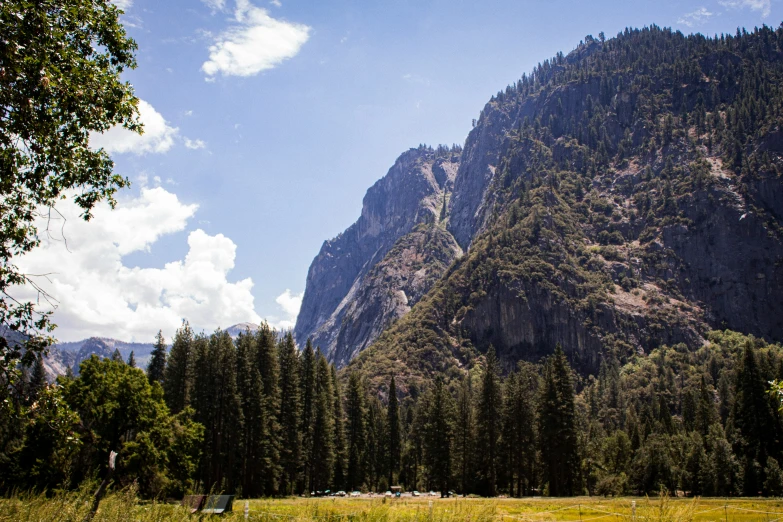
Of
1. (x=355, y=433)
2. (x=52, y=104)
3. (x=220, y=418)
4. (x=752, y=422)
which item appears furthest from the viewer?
(x=355, y=433)

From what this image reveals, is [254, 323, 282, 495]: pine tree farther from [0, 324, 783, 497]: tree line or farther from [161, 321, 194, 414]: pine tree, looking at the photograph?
[161, 321, 194, 414]: pine tree

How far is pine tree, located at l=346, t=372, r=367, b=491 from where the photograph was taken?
80.6 metres

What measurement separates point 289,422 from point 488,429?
2625 centimetres

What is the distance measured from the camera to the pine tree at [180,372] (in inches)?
2206

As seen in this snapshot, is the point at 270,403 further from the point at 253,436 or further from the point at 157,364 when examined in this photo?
the point at 157,364

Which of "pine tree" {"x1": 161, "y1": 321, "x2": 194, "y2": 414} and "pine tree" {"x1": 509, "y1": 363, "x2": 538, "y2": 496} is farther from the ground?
"pine tree" {"x1": 161, "y1": 321, "x2": 194, "y2": 414}

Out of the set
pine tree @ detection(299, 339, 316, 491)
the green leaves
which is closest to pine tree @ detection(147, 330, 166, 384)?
pine tree @ detection(299, 339, 316, 491)

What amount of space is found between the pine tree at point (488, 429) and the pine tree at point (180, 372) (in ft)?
123

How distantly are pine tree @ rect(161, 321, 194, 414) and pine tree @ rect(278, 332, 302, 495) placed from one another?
408 inches

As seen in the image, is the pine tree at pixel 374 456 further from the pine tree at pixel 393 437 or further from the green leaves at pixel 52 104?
the green leaves at pixel 52 104

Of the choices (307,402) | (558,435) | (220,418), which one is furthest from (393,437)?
(220,418)

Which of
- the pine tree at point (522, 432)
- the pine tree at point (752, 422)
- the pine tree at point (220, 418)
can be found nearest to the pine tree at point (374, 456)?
the pine tree at point (522, 432)

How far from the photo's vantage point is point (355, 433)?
276ft

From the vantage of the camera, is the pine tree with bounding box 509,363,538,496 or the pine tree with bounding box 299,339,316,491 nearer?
the pine tree with bounding box 299,339,316,491
